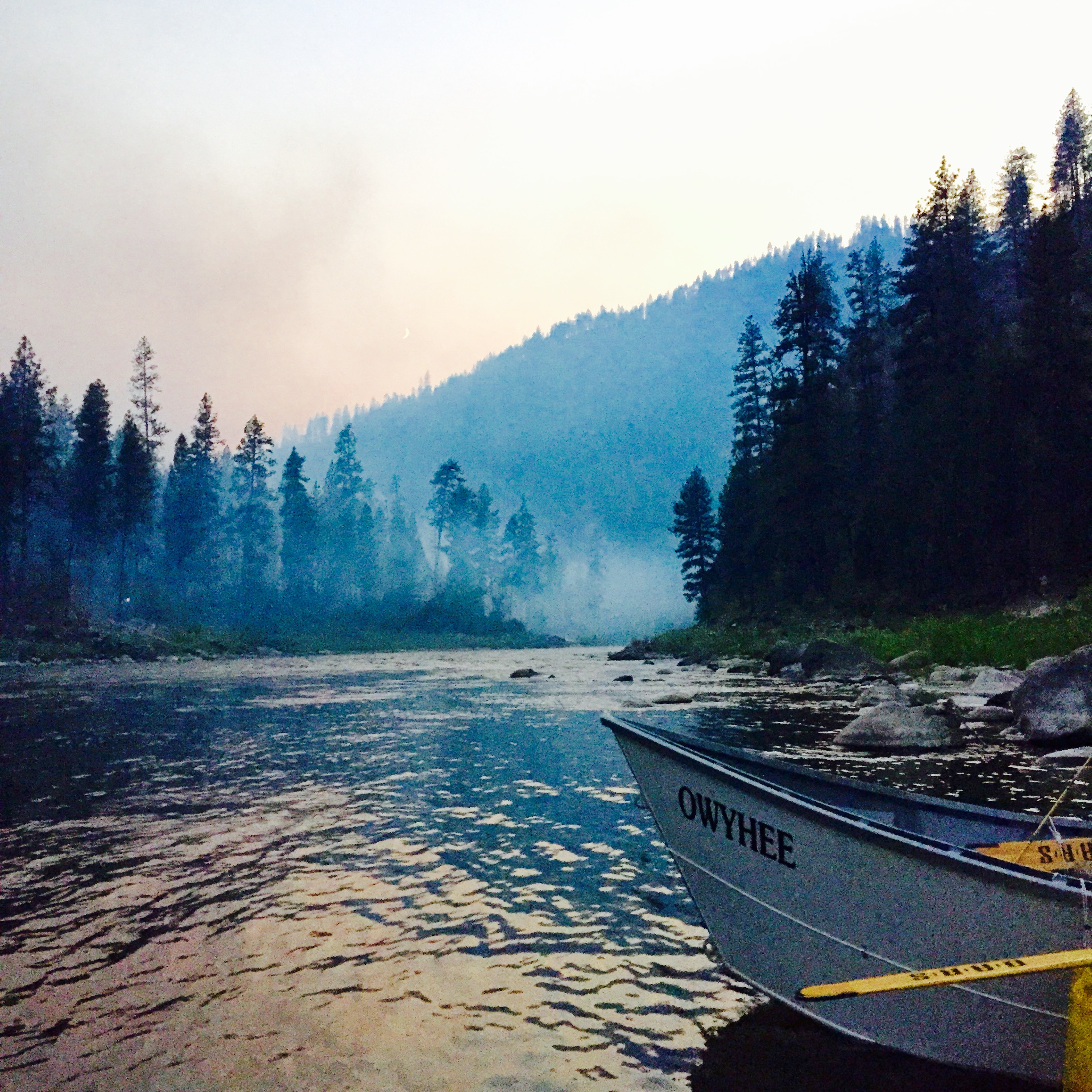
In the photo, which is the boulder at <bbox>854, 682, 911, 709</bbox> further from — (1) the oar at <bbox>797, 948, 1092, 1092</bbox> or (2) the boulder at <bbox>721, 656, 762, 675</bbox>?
(1) the oar at <bbox>797, 948, 1092, 1092</bbox>

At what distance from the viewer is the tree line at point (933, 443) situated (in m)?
34.0

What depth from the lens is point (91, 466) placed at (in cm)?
7069

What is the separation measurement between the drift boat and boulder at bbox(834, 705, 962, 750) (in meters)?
9.58

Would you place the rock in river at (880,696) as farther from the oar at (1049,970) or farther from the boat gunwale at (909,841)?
the oar at (1049,970)

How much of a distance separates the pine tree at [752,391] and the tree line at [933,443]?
1.35 m

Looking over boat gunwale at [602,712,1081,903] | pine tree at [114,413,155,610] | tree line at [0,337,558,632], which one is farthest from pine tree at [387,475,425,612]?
boat gunwale at [602,712,1081,903]

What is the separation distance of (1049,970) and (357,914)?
5.93 meters

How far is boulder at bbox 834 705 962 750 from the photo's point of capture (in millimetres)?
15430

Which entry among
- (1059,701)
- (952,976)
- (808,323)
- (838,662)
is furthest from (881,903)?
(808,323)

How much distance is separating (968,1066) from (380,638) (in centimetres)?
8119

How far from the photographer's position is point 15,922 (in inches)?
288

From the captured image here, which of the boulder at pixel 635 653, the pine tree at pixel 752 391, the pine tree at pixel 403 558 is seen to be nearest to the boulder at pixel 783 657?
the boulder at pixel 635 653

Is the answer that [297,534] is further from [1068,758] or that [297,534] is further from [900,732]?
[1068,758]

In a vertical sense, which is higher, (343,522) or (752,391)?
(752,391)
